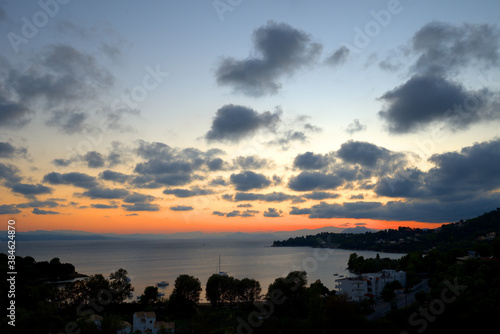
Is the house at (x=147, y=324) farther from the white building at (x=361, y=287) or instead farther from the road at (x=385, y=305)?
the white building at (x=361, y=287)

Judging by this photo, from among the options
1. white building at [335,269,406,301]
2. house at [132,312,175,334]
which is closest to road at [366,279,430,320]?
white building at [335,269,406,301]

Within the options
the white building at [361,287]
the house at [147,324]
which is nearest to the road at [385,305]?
the white building at [361,287]

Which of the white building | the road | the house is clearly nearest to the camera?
the house

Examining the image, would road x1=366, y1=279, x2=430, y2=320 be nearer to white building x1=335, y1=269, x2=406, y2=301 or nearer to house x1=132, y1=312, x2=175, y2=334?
white building x1=335, y1=269, x2=406, y2=301

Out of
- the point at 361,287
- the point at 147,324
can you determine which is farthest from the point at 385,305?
the point at 147,324

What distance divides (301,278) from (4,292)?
3657cm

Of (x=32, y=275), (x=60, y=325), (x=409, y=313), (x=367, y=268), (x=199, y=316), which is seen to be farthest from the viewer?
(x=367, y=268)

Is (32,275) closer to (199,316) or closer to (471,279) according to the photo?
(199,316)

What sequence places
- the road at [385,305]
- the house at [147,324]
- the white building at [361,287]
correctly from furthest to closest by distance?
the white building at [361,287]
the road at [385,305]
the house at [147,324]

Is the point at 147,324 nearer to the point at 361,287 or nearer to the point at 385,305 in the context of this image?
the point at 361,287

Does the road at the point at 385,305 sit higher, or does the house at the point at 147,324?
the house at the point at 147,324

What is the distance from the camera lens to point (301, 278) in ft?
148

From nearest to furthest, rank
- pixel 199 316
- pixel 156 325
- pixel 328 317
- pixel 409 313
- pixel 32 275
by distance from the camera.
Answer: pixel 328 317
pixel 409 313
pixel 156 325
pixel 199 316
pixel 32 275

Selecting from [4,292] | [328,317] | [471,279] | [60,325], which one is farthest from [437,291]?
[4,292]
